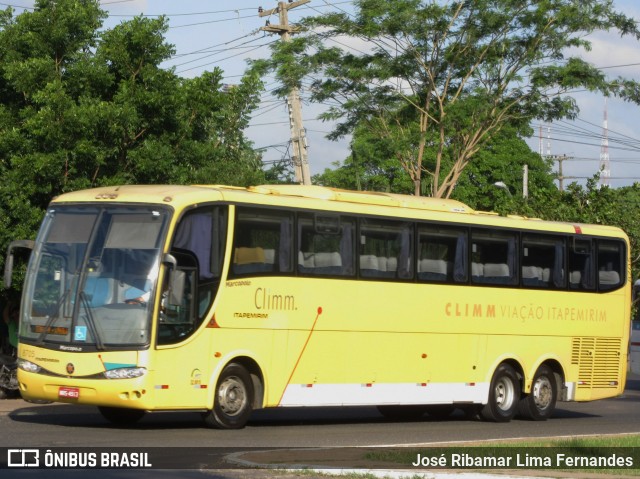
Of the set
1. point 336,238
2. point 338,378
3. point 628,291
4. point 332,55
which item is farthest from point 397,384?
point 332,55

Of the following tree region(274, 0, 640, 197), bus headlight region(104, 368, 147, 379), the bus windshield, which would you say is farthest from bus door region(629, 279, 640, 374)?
bus headlight region(104, 368, 147, 379)

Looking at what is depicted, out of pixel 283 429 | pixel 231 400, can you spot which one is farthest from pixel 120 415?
pixel 283 429

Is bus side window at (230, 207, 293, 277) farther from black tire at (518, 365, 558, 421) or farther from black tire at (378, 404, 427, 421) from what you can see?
black tire at (518, 365, 558, 421)

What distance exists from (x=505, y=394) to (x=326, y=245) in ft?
17.2

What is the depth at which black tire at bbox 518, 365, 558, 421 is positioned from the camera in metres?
23.6

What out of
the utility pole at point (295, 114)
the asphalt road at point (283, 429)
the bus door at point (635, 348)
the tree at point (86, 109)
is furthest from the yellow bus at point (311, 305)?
the utility pole at point (295, 114)

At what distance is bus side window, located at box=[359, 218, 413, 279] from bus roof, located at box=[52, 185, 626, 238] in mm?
219

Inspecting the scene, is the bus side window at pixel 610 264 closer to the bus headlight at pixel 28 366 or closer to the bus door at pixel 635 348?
the bus door at pixel 635 348

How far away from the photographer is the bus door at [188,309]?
17.2 metres

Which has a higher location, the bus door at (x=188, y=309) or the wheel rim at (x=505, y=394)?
the bus door at (x=188, y=309)

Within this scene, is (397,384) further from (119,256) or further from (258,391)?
(119,256)

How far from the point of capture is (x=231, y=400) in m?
18.3

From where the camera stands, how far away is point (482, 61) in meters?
31.5

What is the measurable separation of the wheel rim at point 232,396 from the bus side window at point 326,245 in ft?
6.43
